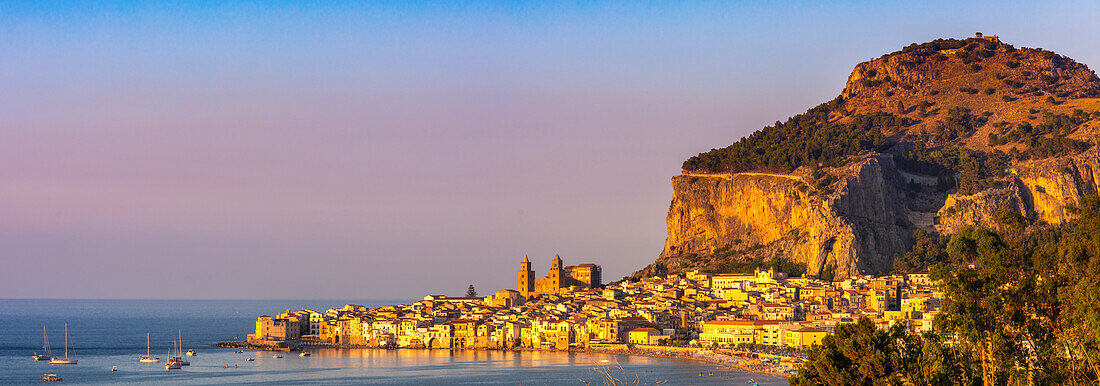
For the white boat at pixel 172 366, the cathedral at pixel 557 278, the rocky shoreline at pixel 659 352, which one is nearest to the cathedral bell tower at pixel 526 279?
the cathedral at pixel 557 278

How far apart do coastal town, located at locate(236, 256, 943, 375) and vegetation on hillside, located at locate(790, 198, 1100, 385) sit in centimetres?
3626

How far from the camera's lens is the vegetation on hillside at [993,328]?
818 inches

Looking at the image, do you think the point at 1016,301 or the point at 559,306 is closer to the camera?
the point at 1016,301

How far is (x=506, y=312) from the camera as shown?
78688 millimetres

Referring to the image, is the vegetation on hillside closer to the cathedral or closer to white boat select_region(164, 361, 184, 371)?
white boat select_region(164, 361, 184, 371)

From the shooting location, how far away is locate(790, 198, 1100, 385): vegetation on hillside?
2077 cm

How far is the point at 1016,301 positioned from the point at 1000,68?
296 feet

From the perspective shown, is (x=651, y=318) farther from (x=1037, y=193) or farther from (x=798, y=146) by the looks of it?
(x=1037, y=193)

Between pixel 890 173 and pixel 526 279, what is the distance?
26411mm

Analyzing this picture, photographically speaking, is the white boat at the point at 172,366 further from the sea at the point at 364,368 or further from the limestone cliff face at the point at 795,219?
the limestone cliff face at the point at 795,219

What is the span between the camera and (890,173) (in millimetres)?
88312

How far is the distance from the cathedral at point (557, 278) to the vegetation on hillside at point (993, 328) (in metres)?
67.4

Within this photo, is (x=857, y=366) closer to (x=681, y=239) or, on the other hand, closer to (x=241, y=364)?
(x=241, y=364)

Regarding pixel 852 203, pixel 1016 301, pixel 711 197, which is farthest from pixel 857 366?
pixel 711 197
